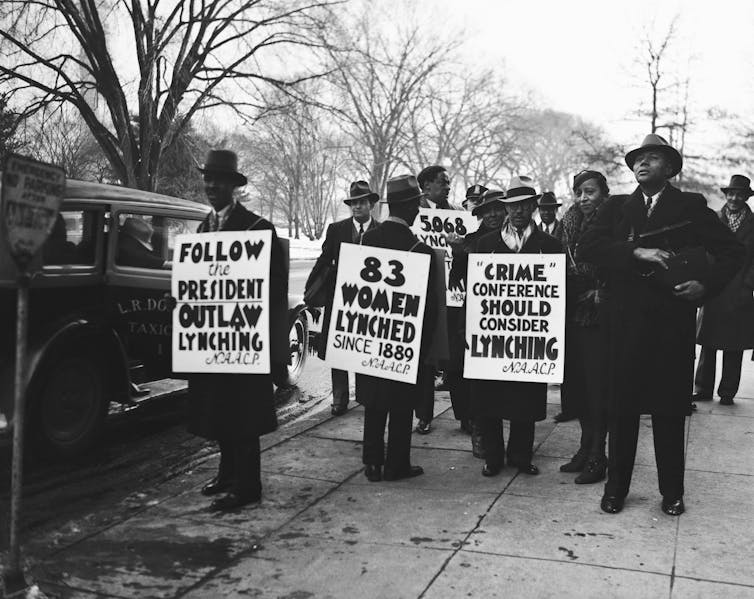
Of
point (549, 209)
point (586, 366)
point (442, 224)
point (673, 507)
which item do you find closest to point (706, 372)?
point (549, 209)

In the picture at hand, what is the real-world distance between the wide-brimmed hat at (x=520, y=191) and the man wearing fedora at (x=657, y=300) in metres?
0.78

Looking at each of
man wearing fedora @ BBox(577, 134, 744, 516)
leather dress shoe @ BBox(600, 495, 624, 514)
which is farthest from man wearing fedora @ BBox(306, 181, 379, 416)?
leather dress shoe @ BBox(600, 495, 624, 514)

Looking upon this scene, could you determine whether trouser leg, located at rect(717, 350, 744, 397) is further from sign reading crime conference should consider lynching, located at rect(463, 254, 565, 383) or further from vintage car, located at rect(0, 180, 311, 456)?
vintage car, located at rect(0, 180, 311, 456)

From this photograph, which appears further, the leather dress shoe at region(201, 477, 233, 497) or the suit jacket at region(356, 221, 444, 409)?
the suit jacket at region(356, 221, 444, 409)

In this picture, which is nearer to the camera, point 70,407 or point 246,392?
point 246,392

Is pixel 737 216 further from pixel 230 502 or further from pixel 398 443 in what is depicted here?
pixel 230 502

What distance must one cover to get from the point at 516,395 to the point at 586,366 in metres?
0.61

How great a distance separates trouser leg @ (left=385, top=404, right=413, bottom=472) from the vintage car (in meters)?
0.78

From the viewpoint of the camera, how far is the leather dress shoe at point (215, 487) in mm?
5156

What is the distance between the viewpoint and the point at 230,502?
4875mm

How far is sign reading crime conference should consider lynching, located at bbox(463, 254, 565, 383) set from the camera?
554 cm

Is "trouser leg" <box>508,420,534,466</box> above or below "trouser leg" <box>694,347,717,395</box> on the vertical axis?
below

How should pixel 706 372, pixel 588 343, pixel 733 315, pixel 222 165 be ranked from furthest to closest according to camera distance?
1. pixel 706 372
2. pixel 733 315
3. pixel 588 343
4. pixel 222 165

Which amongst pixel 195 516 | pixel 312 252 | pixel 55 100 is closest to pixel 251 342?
pixel 195 516
